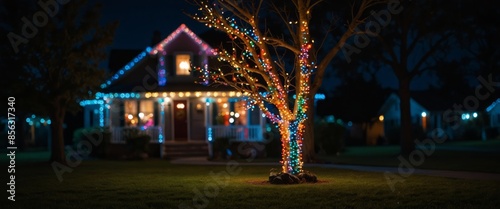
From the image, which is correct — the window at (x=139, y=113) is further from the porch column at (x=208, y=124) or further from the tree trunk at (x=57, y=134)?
the tree trunk at (x=57, y=134)

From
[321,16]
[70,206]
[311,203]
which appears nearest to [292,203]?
[311,203]

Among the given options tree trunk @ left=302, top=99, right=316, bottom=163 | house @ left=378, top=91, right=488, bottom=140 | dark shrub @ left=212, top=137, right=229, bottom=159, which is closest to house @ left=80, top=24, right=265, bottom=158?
dark shrub @ left=212, top=137, right=229, bottom=159

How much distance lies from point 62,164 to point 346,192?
15512mm

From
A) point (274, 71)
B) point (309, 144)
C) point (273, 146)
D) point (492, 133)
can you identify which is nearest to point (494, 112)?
point (492, 133)

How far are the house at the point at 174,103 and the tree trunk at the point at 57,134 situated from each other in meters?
4.71

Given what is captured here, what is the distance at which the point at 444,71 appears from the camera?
3253 centimetres

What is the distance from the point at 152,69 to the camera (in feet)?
116

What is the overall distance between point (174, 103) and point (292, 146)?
58.1ft

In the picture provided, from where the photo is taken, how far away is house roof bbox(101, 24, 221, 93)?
113ft

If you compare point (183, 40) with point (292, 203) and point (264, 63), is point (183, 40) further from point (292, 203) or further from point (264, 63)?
point (292, 203)

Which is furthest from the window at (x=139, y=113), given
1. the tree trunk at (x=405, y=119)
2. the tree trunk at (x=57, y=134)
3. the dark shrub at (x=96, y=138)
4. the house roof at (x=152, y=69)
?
the tree trunk at (x=405, y=119)

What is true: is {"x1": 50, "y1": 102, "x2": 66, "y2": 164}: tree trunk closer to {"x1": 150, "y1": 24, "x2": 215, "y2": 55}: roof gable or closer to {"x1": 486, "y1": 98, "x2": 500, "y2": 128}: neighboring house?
{"x1": 150, "y1": 24, "x2": 215, "y2": 55}: roof gable

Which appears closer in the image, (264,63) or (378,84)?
(264,63)

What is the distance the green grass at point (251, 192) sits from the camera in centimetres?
1389
